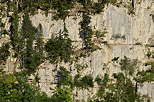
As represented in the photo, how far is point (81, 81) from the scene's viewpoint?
213ft

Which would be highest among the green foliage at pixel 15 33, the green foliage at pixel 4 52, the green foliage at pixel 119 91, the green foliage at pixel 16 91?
the green foliage at pixel 15 33

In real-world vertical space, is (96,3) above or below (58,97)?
above

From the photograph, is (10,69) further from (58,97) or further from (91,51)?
(91,51)

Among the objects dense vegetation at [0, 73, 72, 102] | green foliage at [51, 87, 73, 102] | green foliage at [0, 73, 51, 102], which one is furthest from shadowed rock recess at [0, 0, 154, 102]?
green foliage at [0, 73, 51, 102]

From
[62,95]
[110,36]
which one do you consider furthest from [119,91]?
[62,95]

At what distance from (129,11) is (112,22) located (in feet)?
18.4

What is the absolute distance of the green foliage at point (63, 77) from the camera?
2520 inches

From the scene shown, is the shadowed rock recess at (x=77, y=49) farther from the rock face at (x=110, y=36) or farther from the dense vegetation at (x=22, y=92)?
Result: the dense vegetation at (x=22, y=92)

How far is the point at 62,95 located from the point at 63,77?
19.1 ft

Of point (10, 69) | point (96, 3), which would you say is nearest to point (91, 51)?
point (96, 3)

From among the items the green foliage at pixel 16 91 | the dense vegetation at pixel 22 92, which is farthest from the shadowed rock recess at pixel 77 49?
the green foliage at pixel 16 91

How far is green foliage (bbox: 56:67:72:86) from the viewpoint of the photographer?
64000mm

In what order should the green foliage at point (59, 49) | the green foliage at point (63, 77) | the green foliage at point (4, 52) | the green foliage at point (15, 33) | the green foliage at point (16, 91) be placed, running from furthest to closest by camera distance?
1. the green foliage at point (15, 33)
2. the green foliage at point (59, 49)
3. the green foliage at point (4, 52)
4. the green foliage at point (63, 77)
5. the green foliage at point (16, 91)

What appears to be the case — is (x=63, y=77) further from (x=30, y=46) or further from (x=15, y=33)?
(x=15, y=33)
